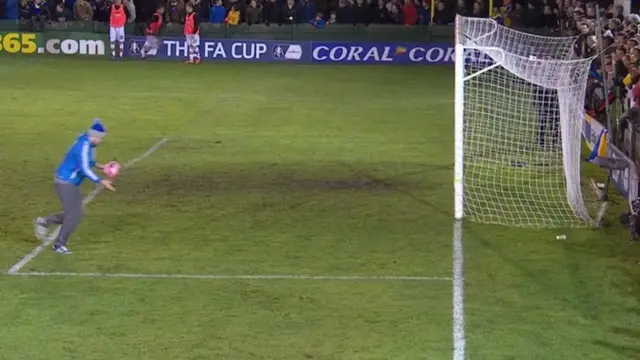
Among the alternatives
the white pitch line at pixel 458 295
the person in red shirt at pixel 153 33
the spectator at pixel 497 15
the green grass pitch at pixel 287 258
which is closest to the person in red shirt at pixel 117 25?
the person in red shirt at pixel 153 33

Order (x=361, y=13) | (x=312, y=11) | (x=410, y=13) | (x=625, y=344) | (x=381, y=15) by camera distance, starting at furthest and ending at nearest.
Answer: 1. (x=312, y=11)
2. (x=381, y=15)
3. (x=361, y=13)
4. (x=410, y=13)
5. (x=625, y=344)

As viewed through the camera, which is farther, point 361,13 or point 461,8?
point 361,13

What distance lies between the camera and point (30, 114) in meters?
24.4

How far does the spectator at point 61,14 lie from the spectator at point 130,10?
230 centimetres

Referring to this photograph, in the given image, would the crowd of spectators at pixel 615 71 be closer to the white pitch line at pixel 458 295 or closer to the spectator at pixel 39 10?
the white pitch line at pixel 458 295

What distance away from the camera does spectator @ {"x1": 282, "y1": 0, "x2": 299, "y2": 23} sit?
38750 mm

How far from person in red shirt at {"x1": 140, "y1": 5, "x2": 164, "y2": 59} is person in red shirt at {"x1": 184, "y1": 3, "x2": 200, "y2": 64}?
1087mm

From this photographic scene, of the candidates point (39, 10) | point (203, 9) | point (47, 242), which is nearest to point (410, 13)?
point (203, 9)

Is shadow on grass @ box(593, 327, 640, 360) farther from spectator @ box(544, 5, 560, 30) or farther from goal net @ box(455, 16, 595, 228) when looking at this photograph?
spectator @ box(544, 5, 560, 30)

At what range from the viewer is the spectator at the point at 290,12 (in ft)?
127

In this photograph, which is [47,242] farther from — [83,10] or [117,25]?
[83,10]

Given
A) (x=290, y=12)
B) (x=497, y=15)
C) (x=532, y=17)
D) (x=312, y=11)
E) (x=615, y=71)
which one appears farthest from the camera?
(x=312, y=11)

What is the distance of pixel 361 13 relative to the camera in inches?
1533

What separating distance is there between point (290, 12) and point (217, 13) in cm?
263
